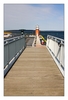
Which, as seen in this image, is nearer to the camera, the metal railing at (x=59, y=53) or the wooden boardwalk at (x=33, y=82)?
the wooden boardwalk at (x=33, y=82)

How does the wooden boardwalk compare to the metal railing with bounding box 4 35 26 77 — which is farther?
the metal railing with bounding box 4 35 26 77

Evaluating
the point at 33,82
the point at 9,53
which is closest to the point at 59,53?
the point at 9,53

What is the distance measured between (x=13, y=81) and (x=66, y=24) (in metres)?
2.52

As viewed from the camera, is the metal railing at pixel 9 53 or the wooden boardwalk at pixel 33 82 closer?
the wooden boardwalk at pixel 33 82

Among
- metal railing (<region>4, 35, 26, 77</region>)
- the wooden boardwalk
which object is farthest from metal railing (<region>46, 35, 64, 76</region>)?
metal railing (<region>4, 35, 26, 77</region>)

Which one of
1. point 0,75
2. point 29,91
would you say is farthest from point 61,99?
point 0,75

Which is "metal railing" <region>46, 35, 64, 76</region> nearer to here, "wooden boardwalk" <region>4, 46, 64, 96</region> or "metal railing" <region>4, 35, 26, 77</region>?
"wooden boardwalk" <region>4, 46, 64, 96</region>

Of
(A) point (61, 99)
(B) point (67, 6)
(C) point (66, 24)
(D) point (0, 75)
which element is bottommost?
(A) point (61, 99)

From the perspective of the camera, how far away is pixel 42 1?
421 centimetres

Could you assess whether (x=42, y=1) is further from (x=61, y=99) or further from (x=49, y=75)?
(x=49, y=75)

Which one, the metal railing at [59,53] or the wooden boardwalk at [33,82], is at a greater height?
the metal railing at [59,53]

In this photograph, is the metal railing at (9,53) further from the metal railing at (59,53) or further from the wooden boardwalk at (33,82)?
the metal railing at (59,53)

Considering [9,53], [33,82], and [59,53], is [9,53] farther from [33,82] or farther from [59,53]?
[33,82]

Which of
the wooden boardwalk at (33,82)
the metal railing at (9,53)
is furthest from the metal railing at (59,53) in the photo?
the metal railing at (9,53)
